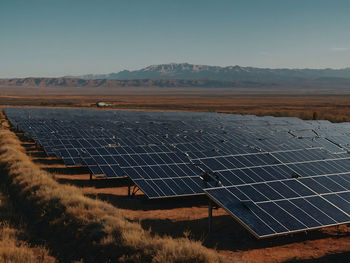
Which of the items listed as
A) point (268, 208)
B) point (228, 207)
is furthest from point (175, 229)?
point (268, 208)

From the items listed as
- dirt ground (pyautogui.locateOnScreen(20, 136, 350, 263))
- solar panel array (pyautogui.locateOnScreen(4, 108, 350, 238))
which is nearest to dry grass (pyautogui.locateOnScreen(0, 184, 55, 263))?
dirt ground (pyautogui.locateOnScreen(20, 136, 350, 263))

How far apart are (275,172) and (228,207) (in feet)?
17.9

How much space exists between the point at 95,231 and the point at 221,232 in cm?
551

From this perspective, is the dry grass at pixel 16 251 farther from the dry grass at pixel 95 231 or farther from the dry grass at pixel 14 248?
the dry grass at pixel 95 231

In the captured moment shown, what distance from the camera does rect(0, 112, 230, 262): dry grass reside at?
10727 mm

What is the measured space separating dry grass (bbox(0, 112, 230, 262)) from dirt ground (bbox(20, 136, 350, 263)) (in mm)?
1886

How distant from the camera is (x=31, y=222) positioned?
15.1m

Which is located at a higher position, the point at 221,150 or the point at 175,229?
the point at 221,150

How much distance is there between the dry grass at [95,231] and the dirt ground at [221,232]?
189 centimetres

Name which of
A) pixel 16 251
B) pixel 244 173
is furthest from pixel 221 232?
pixel 16 251

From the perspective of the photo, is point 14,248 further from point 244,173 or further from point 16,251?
point 244,173

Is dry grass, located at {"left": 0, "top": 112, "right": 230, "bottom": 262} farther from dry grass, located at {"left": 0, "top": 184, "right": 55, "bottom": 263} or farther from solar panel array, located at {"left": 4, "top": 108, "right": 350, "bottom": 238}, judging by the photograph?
solar panel array, located at {"left": 4, "top": 108, "right": 350, "bottom": 238}

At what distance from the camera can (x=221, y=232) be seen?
15.3m

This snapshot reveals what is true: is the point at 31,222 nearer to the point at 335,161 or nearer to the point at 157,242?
the point at 157,242
